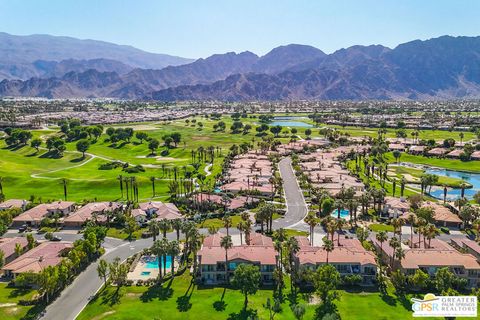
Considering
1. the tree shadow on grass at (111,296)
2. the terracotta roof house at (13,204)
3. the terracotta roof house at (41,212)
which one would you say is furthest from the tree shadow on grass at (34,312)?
the terracotta roof house at (13,204)

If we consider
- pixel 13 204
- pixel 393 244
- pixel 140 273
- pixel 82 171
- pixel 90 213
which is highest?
pixel 393 244

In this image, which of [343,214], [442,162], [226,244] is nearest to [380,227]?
[343,214]

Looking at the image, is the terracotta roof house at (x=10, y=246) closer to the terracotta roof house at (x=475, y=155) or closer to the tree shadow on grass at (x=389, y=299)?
the tree shadow on grass at (x=389, y=299)

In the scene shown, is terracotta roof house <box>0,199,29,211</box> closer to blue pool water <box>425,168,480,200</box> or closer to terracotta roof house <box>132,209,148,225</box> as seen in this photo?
terracotta roof house <box>132,209,148,225</box>

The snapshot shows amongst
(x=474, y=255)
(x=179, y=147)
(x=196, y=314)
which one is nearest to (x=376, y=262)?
(x=474, y=255)

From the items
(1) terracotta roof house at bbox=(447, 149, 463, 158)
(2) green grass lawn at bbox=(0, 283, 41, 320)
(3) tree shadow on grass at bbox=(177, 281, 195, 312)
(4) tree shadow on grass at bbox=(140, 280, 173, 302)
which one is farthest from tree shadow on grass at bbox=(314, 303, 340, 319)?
(1) terracotta roof house at bbox=(447, 149, 463, 158)

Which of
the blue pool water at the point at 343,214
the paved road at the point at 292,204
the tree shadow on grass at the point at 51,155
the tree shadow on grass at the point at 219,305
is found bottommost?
the tree shadow on grass at the point at 219,305
